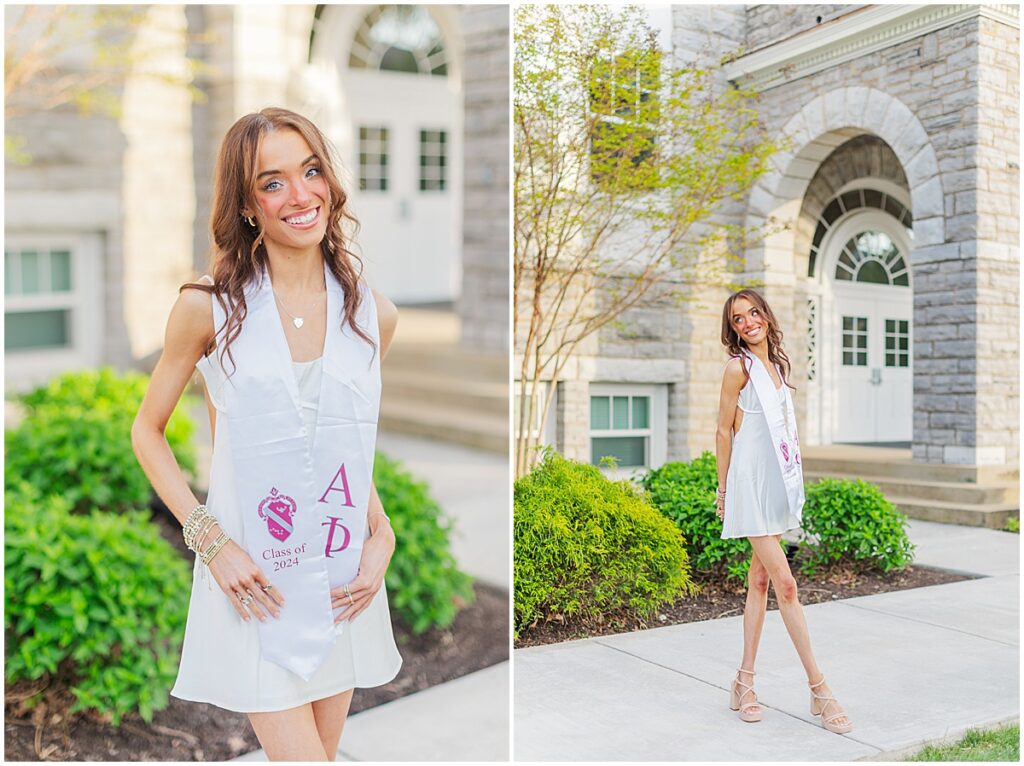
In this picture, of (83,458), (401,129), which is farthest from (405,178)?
(83,458)

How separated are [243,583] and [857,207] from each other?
6.56ft

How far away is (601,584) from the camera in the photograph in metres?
2.69

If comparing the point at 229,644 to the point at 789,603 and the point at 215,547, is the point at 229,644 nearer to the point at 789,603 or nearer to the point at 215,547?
the point at 215,547

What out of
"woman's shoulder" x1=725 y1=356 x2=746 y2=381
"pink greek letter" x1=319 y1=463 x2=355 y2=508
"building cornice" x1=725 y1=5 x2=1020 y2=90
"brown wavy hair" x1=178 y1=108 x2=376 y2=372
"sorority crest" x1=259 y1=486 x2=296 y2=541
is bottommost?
"sorority crest" x1=259 y1=486 x2=296 y2=541

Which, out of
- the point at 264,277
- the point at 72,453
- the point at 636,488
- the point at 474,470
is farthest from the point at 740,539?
the point at 474,470

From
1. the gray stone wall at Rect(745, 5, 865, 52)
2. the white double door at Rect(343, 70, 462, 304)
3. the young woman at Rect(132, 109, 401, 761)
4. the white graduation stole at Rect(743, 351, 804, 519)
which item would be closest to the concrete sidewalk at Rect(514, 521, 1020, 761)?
the white graduation stole at Rect(743, 351, 804, 519)

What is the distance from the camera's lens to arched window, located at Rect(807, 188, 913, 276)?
282 centimetres

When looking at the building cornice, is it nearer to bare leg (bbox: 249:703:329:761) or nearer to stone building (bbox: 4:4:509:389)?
bare leg (bbox: 249:703:329:761)

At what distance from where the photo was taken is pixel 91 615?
9.16 feet

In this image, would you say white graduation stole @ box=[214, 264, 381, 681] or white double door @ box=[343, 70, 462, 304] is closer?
white graduation stole @ box=[214, 264, 381, 681]

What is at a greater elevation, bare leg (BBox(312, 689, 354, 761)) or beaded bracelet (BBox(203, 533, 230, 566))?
beaded bracelet (BBox(203, 533, 230, 566))

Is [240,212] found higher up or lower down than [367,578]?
higher up

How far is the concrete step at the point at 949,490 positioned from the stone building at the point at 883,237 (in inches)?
0.4

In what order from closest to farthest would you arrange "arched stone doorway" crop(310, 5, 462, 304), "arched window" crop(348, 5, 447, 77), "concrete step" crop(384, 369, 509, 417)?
"concrete step" crop(384, 369, 509, 417) < "arched stone doorway" crop(310, 5, 462, 304) < "arched window" crop(348, 5, 447, 77)
